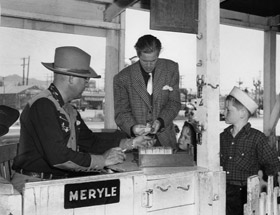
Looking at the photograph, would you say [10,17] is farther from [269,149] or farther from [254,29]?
[254,29]

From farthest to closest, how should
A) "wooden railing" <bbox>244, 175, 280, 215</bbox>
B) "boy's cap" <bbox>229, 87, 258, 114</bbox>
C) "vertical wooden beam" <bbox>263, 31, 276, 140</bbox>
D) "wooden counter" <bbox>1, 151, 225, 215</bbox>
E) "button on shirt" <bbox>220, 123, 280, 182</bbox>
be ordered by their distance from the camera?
1. "vertical wooden beam" <bbox>263, 31, 276, 140</bbox>
2. "boy's cap" <bbox>229, 87, 258, 114</bbox>
3. "button on shirt" <bbox>220, 123, 280, 182</bbox>
4. "wooden railing" <bbox>244, 175, 280, 215</bbox>
5. "wooden counter" <bbox>1, 151, 225, 215</bbox>

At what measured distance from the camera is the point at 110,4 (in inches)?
211

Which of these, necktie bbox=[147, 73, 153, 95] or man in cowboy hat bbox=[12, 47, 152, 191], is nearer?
man in cowboy hat bbox=[12, 47, 152, 191]

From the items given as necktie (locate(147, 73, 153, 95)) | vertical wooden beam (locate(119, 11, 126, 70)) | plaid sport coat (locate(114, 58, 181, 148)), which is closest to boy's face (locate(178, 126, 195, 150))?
plaid sport coat (locate(114, 58, 181, 148))

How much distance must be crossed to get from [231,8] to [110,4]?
227 centimetres

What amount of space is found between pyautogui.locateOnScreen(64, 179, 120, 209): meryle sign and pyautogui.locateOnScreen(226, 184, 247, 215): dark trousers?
1470 mm

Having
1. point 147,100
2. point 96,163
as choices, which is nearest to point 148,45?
point 147,100

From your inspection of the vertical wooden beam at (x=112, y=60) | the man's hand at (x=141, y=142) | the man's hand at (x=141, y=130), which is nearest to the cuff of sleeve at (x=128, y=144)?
the man's hand at (x=141, y=142)

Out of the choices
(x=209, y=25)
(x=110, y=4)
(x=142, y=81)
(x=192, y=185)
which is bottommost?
(x=192, y=185)

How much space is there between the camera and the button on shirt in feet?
9.45

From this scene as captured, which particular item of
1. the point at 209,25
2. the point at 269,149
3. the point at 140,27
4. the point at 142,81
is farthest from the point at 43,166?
the point at 140,27

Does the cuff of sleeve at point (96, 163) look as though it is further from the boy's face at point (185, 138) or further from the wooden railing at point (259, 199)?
the boy's face at point (185, 138)

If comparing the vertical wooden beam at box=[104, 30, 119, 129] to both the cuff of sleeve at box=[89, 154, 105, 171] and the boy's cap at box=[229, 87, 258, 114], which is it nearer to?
the boy's cap at box=[229, 87, 258, 114]

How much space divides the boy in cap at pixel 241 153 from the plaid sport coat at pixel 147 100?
0.59m
